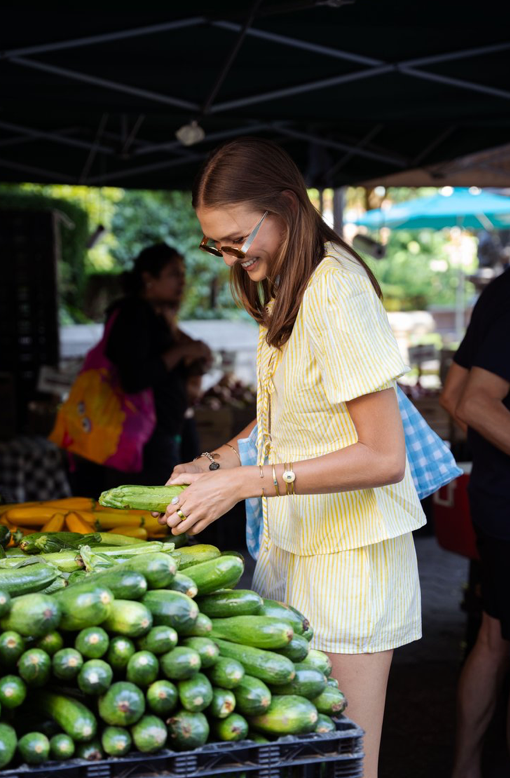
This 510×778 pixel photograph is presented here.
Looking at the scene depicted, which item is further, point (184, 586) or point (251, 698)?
point (184, 586)

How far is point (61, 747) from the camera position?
1.36 m

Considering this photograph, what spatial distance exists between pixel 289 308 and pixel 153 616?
Answer: 29.0 inches

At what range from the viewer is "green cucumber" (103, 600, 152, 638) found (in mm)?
1456

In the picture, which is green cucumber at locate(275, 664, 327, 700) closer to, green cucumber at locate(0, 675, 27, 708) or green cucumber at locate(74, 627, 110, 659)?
green cucumber at locate(74, 627, 110, 659)

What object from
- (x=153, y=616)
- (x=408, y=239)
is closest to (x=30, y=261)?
(x=153, y=616)

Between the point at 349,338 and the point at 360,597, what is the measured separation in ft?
1.88

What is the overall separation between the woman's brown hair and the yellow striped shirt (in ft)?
0.10

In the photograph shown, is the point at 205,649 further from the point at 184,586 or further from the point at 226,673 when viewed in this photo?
the point at 184,586

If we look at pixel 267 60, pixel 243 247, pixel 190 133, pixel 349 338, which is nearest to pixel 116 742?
pixel 349 338

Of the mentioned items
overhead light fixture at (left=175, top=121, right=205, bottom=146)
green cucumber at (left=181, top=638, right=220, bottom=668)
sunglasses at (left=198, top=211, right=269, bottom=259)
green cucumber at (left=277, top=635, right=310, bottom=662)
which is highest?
overhead light fixture at (left=175, top=121, right=205, bottom=146)

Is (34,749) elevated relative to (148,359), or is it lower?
lower

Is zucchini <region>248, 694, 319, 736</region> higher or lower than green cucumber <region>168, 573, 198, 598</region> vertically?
lower

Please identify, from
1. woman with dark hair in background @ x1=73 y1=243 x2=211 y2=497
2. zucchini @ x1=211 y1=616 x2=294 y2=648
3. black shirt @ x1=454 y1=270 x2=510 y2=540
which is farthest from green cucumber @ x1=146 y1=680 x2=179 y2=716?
woman with dark hair in background @ x1=73 y1=243 x2=211 y2=497

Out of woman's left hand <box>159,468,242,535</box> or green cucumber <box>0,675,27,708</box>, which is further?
woman's left hand <box>159,468,242,535</box>
